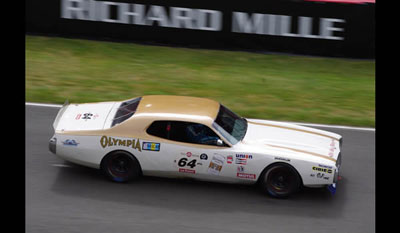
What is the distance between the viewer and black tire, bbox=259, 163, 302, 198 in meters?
8.87

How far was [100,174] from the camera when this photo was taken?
9438mm

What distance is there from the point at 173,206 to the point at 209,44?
8.00 m

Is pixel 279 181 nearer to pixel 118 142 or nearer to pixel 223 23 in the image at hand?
pixel 118 142

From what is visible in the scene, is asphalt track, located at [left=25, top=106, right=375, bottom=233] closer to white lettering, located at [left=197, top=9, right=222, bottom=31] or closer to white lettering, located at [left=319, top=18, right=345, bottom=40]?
white lettering, located at [left=319, top=18, right=345, bottom=40]

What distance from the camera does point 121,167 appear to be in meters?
9.09

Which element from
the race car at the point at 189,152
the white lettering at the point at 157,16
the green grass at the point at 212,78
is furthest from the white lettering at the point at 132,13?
the race car at the point at 189,152

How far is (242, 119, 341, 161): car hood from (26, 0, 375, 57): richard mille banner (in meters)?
5.99

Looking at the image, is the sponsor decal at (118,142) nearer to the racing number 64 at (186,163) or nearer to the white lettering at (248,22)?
the racing number 64 at (186,163)

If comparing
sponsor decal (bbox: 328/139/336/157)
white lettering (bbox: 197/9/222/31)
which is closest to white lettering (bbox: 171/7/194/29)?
white lettering (bbox: 197/9/222/31)

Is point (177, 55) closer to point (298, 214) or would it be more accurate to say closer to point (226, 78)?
point (226, 78)

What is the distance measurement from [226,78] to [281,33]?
7.20ft

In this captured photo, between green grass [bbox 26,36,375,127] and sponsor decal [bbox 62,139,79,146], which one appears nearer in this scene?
sponsor decal [bbox 62,139,79,146]

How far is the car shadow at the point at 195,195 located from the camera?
343 inches

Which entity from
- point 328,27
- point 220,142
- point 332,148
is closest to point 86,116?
point 220,142
